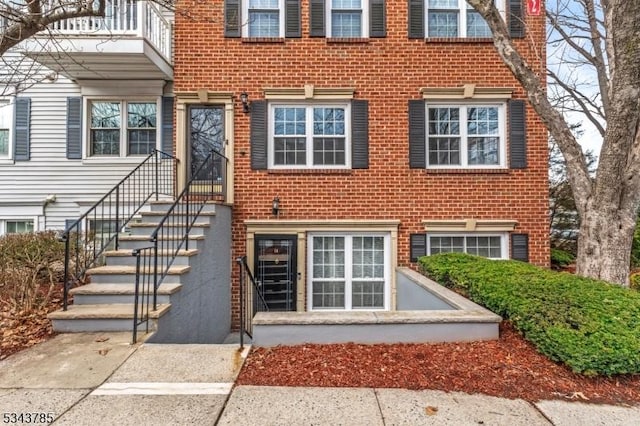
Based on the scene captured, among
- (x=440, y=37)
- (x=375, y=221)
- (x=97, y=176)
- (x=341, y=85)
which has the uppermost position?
(x=440, y=37)

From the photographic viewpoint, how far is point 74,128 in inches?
304

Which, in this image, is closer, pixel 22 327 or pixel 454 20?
pixel 22 327

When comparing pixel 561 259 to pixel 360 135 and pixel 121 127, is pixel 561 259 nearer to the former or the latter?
pixel 360 135

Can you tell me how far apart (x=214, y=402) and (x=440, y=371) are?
195 cm

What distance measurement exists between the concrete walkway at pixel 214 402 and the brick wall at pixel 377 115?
4010 mm

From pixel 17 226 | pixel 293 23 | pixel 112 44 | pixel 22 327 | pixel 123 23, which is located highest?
pixel 293 23

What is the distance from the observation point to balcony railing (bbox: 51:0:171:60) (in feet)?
20.8

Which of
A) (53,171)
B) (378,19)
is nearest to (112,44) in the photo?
(53,171)

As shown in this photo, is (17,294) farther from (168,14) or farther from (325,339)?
(168,14)

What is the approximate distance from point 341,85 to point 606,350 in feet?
19.7

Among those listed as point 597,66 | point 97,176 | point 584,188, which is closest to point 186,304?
point 97,176

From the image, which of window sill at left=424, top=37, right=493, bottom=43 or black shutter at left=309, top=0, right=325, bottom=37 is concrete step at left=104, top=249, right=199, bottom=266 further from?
window sill at left=424, top=37, right=493, bottom=43

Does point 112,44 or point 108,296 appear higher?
point 112,44

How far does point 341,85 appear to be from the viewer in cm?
709
